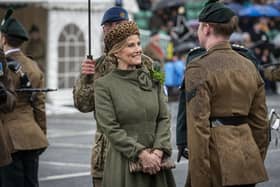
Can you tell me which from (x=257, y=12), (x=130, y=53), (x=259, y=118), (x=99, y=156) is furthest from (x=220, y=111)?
(x=257, y=12)

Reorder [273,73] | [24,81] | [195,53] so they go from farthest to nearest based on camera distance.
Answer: [273,73] < [24,81] < [195,53]

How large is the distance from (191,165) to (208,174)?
0.13 m

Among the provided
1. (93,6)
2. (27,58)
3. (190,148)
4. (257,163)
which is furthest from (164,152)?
(93,6)

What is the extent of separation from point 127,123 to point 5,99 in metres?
1.33

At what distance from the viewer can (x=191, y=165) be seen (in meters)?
5.67

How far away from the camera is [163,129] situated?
5773 mm

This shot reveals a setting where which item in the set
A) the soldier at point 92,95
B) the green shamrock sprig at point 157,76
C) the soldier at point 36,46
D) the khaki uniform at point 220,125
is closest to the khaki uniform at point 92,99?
the soldier at point 92,95

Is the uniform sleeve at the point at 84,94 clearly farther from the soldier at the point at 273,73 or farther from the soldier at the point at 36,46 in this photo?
the soldier at the point at 36,46

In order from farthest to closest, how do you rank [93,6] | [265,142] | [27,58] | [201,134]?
[93,6]
[27,58]
[265,142]
[201,134]

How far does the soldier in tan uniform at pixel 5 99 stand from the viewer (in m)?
6.39

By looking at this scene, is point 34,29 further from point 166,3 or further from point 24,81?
point 24,81

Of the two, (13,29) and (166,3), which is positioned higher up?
(13,29)

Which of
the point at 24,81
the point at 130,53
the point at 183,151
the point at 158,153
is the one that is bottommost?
the point at 183,151

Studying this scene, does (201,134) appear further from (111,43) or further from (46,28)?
(46,28)
